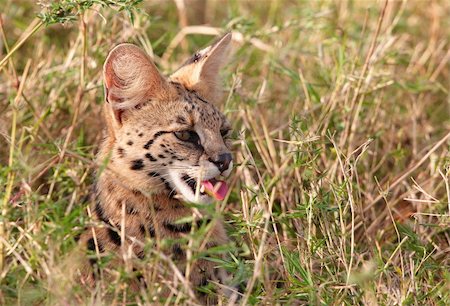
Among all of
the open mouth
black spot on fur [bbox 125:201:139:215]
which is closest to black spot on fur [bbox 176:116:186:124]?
the open mouth

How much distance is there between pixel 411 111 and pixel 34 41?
257 cm

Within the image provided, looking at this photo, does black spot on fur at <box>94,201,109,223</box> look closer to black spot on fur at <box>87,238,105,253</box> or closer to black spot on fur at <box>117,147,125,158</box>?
black spot on fur at <box>87,238,105,253</box>

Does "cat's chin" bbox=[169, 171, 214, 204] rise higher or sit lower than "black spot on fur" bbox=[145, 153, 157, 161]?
lower

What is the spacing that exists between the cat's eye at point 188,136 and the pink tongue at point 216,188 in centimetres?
19

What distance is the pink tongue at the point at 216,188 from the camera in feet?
11.7

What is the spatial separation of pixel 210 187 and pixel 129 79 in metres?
0.59

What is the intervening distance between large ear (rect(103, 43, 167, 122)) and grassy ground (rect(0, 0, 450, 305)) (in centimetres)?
19

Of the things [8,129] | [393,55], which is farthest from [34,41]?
[393,55]

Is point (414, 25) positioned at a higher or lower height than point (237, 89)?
lower

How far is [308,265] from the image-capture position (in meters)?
3.58

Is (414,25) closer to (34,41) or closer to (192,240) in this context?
(34,41)

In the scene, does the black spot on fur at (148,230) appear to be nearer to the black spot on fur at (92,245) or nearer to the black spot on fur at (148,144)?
the black spot on fur at (92,245)

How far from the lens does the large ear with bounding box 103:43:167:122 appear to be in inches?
146

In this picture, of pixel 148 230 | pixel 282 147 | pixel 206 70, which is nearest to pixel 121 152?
pixel 148 230
